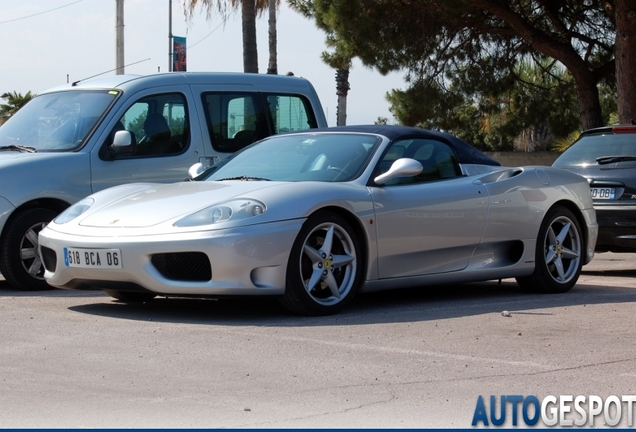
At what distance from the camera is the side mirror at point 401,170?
7930 mm

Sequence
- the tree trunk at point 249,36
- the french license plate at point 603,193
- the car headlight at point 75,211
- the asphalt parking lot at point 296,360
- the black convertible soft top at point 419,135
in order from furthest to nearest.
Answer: the tree trunk at point 249,36 < the french license plate at point 603,193 < the black convertible soft top at point 419,135 < the car headlight at point 75,211 < the asphalt parking lot at point 296,360

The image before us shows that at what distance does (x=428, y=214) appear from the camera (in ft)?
27.1

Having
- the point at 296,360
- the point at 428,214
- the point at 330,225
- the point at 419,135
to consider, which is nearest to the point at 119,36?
the point at 419,135

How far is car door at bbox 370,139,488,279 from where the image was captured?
7992 mm

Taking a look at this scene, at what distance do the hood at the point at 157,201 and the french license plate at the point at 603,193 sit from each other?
460 cm

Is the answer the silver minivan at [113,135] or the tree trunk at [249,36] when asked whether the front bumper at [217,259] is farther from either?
the tree trunk at [249,36]

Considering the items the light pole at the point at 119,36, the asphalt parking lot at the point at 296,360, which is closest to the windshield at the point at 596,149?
the asphalt parking lot at the point at 296,360

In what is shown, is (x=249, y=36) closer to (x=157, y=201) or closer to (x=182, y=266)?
(x=157, y=201)

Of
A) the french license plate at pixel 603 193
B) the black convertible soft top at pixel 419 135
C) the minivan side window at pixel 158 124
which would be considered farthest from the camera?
the french license plate at pixel 603 193

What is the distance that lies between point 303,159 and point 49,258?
1.95 meters

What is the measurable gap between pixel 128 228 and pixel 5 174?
236 cm

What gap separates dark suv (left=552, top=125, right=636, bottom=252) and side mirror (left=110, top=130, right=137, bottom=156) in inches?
180

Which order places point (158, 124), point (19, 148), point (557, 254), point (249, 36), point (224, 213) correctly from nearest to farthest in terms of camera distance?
1. point (224, 213)
2. point (557, 254)
3. point (19, 148)
4. point (158, 124)
5. point (249, 36)

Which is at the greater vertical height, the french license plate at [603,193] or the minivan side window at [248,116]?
the minivan side window at [248,116]
